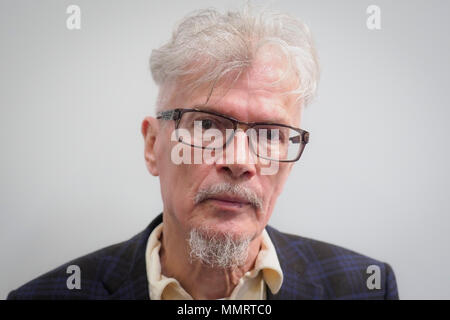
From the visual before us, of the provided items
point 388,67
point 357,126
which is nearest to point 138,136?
point 357,126

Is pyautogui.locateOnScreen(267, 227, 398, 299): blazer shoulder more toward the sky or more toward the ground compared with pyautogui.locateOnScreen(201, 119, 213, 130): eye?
more toward the ground

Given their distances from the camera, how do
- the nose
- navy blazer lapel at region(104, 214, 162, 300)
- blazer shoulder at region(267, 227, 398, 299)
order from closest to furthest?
the nose → navy blazer lapel at region(104, 214, 162, 300) → blazer shoulder at region(267, 227, 398, 299)

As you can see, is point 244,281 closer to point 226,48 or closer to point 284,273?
point 284,273

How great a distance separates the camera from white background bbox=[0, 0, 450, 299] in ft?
4.41

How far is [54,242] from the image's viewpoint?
1.41 m

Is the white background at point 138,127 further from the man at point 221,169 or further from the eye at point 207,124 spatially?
the eye at point 207,124

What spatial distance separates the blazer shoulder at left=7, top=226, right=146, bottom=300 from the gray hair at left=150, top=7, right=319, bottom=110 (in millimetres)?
504

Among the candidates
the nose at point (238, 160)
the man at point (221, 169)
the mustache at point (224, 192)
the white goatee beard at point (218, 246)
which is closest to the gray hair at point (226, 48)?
the man at point (221, 169)

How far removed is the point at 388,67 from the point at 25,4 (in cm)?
139

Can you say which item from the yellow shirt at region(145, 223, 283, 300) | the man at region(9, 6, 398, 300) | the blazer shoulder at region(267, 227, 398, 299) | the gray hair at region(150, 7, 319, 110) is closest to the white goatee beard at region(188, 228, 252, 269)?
the man at region(9, 6, 398, 300)

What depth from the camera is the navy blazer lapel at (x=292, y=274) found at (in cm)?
113

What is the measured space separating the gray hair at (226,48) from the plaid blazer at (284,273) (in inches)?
19.9

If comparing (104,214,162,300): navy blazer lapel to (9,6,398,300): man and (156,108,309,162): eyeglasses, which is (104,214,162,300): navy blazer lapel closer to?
(9,6,398,300): man
